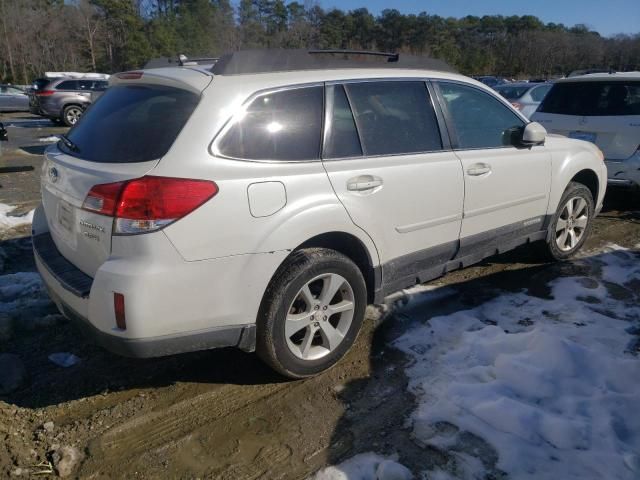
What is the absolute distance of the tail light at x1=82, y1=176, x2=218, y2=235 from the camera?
2461 mm

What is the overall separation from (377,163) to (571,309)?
1970 mm

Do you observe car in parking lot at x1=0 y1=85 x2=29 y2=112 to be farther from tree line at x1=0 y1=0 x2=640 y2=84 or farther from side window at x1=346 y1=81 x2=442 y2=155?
side window at x1=346 y1=81 x2=442 y2=155

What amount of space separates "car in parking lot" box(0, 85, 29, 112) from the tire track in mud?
2754 centimetres

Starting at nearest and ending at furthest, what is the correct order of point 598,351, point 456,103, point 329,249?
point 329,249, point 598,351, point 456,103

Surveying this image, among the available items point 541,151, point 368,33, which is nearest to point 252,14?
point 368,33

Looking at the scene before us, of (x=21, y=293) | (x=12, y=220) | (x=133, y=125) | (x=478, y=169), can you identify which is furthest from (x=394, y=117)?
(x=12, y=220)

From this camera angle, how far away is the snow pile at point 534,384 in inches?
98.3

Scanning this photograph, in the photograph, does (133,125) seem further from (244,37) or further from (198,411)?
(244,37)

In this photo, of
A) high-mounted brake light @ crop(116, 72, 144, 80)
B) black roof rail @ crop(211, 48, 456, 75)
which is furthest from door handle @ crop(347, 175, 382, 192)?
high-mounted brake light @ crop(116, 72, 144, 80)

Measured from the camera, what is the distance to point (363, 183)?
315 centimetres

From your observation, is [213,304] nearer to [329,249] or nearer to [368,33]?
[329,249]

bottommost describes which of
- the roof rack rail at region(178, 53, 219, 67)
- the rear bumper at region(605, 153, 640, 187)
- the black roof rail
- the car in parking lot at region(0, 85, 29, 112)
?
the car in parking lot at region(0, 85, 29, 112)

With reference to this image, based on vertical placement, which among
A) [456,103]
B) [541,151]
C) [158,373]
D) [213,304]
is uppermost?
[456,103]

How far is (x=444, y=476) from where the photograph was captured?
7.85 ft
